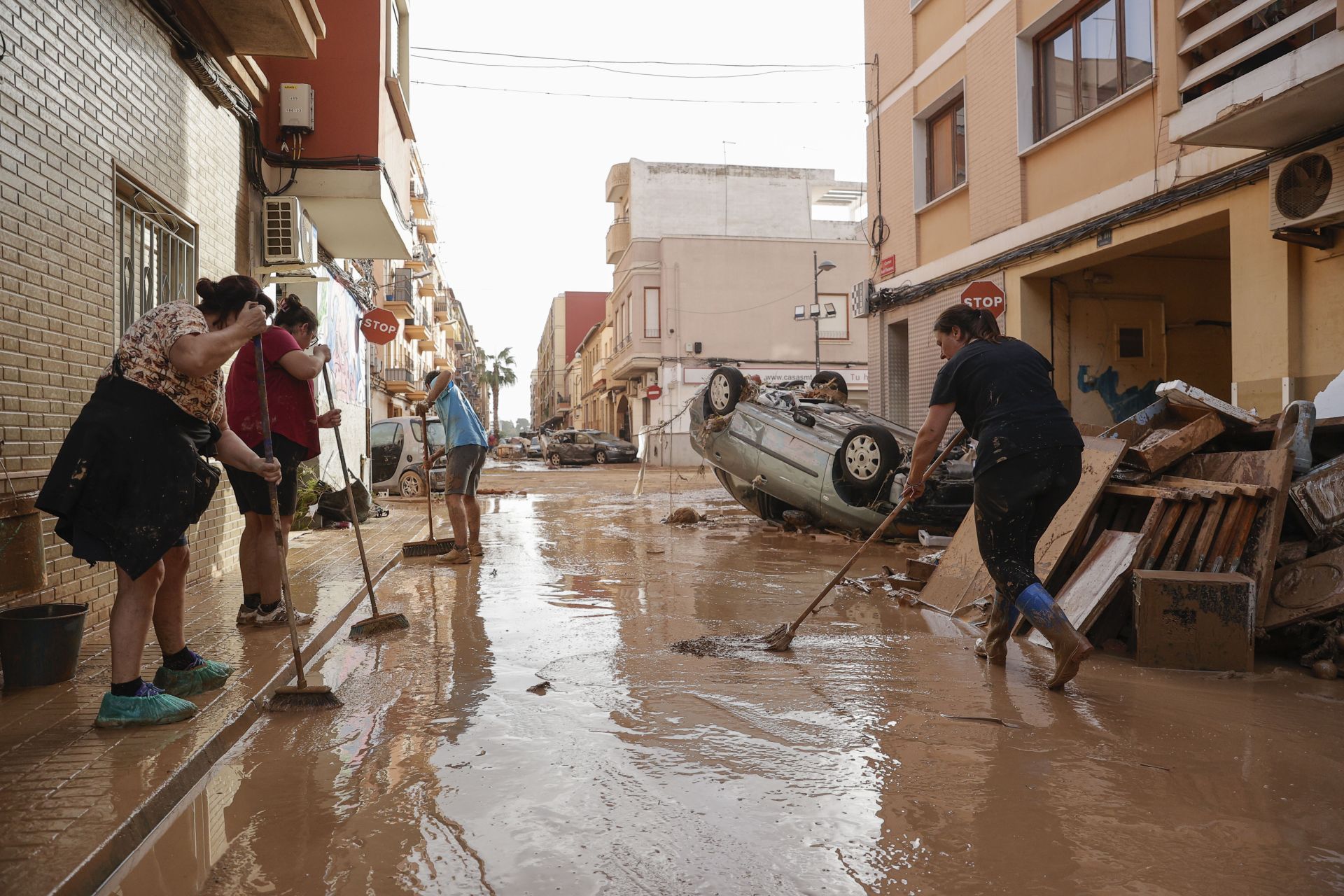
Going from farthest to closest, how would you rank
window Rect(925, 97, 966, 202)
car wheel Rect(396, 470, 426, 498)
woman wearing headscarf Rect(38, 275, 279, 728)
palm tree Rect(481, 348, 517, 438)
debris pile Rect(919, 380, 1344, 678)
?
palm tree Rect(481, 348, 517, 438)
car wheel Rect(396, 470, 426, 498)
window Rect(925, 97, 966, 202)
debris pile Rect(919, 380, 1344, 678)
woman wearing headscarf Rect(38, 275, 279, 728)

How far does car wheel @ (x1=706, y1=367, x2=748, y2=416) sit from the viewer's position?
11406mm

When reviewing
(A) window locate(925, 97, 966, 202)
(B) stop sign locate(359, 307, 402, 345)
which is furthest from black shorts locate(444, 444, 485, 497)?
(A) window locate(925, 97, 966, 202)

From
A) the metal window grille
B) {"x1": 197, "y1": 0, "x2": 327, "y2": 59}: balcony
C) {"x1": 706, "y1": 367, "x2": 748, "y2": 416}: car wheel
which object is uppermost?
{"x1": 197, "y1": 0, "x2": 327, "y2": 59}: balcony

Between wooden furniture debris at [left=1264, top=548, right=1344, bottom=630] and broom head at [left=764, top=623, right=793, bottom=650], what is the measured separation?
2430 mm

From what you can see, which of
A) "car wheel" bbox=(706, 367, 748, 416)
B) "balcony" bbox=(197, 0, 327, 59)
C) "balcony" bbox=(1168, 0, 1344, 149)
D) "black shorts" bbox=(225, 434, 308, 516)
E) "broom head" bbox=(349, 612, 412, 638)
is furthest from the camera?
"car wheel" bbox=(706, 367, 748, 416)

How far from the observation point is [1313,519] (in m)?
4.91

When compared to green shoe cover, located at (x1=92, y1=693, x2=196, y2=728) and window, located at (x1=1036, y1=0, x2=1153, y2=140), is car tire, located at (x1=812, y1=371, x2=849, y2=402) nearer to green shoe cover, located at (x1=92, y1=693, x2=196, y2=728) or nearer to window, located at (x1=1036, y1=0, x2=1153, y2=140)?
window, located at (x1=1036, y1=0, x2=1153, y2=140)

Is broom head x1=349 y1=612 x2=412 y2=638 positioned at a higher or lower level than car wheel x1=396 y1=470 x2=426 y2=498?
lower

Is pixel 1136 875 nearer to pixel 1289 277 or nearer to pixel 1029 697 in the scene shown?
pixel 1029 697

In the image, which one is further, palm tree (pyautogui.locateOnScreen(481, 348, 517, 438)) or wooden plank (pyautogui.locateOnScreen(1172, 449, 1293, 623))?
palm tree (pyautogui.locateOnScreen(481, 348, 517, 438))

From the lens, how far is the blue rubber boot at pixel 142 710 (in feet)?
11.2

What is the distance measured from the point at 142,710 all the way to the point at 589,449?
32004 mm

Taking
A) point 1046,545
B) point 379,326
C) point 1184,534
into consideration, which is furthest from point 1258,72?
point 379,326

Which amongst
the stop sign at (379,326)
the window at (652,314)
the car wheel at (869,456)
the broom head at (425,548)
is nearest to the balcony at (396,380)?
the window at (652,314)
